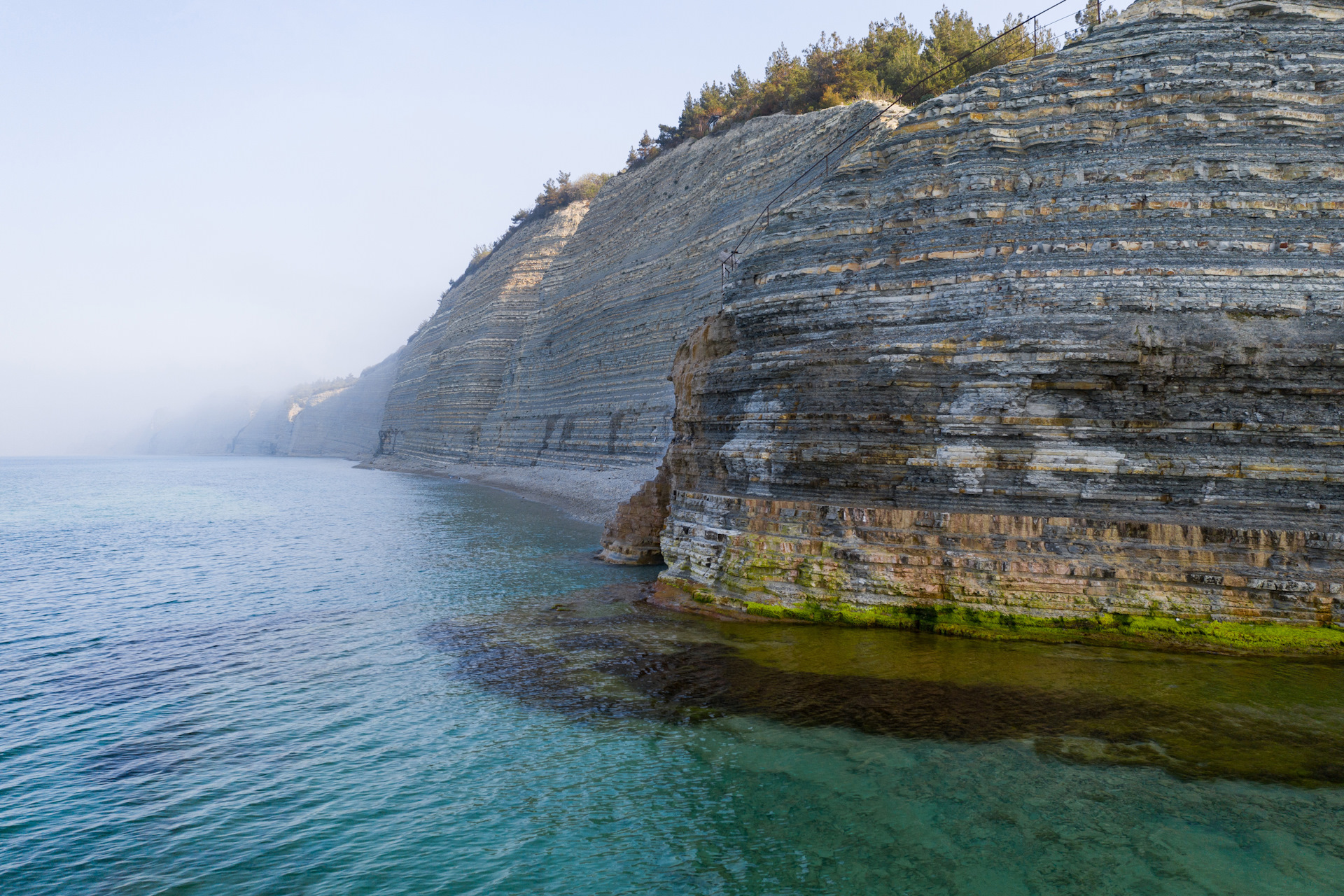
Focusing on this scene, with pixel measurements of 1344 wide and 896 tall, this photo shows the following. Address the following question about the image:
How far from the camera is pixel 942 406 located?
14305 mm

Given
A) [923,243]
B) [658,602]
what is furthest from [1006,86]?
[658,602]

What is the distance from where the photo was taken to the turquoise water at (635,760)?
7137 mm

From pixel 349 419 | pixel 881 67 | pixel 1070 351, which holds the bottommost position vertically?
pixel 1070 351

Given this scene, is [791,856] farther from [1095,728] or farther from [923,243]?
[923,243]

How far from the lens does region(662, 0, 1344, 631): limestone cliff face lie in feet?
41.7

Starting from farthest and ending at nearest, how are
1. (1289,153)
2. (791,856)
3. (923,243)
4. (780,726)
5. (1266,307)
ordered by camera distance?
(923,243), (1289,153), (1266,307), (780,726), (791,856)

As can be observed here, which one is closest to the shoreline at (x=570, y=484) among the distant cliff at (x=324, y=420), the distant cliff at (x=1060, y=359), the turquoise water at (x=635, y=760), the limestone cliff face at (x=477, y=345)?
the limestone cliff face at (x=477, y=345)

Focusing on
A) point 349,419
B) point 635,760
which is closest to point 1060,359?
point 635,760

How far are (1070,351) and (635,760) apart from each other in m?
11.0

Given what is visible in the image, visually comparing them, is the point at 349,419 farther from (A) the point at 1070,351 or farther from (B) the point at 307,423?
(A) the point at 1070,351

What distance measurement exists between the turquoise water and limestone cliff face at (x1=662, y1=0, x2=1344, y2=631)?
1843mm

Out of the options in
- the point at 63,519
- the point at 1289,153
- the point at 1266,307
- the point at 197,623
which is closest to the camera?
the point at 1266,307

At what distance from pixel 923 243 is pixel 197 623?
19147mm

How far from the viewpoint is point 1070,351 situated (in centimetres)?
1354
